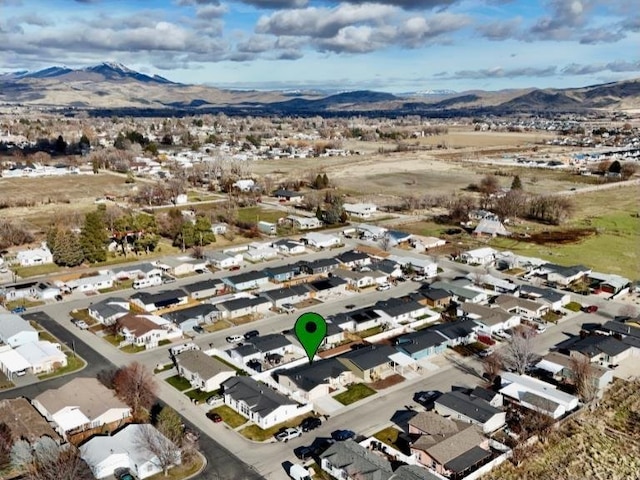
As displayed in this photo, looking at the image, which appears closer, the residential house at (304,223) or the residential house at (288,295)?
the residential house at (288,295)

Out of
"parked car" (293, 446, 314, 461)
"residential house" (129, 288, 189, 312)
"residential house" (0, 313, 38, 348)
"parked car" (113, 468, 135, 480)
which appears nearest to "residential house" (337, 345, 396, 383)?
"parked car" (293, 446, 314, 461)

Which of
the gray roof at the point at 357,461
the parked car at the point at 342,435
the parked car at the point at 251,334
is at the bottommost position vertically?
the parked car at the point at 342,435

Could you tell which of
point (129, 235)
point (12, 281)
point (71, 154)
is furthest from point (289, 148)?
point (12, 281)

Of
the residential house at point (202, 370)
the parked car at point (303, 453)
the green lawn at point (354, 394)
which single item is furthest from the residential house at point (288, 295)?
the parked car at point (303, 453)

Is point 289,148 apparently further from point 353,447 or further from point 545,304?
point 353,447

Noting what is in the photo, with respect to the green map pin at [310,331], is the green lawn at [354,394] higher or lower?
lower

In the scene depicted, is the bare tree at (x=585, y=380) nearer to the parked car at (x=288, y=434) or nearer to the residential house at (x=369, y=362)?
the residential house at (x=369, y=362)

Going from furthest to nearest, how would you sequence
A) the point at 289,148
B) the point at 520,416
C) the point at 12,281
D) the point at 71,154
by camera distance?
the point at 289,148 < the point at 71,154 < the point at 12,281 < the point at 520,416

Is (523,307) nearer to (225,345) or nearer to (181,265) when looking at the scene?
(225,345)

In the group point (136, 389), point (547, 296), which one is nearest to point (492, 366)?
point (547, 296)
